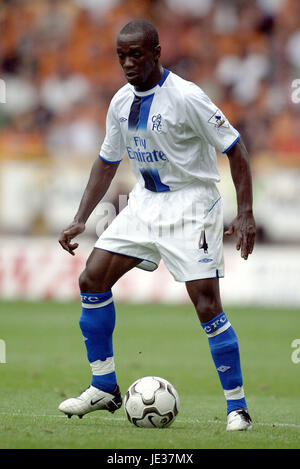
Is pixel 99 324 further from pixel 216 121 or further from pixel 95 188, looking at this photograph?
pixel 216 121

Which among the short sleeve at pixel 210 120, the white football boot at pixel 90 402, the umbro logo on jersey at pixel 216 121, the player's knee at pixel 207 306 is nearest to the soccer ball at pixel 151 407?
the white football boot at pixel 90 402

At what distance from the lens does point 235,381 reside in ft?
18.4

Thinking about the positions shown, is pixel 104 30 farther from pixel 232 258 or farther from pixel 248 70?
pixel 232 258

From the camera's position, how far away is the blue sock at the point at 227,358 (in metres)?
5.61

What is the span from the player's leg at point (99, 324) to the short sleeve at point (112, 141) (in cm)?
72

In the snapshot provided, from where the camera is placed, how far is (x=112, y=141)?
618 cm

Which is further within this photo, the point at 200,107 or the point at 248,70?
the point at 248,70

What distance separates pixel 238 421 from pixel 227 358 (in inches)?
15.1

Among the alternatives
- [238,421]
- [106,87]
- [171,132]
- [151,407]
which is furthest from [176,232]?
[106,87]

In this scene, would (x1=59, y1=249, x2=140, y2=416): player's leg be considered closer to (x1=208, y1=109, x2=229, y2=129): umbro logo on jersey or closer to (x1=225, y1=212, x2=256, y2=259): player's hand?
(x1=225, y1=212, x2=256, y2=259): player's hand

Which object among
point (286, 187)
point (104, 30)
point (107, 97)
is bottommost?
point (286, 187)

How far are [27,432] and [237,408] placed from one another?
131 centimetres

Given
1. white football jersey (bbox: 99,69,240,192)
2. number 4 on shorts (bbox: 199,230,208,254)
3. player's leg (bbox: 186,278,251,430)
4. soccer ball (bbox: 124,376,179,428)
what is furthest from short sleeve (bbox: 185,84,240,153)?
soccer ball (bbox: 124,376,179,428)
